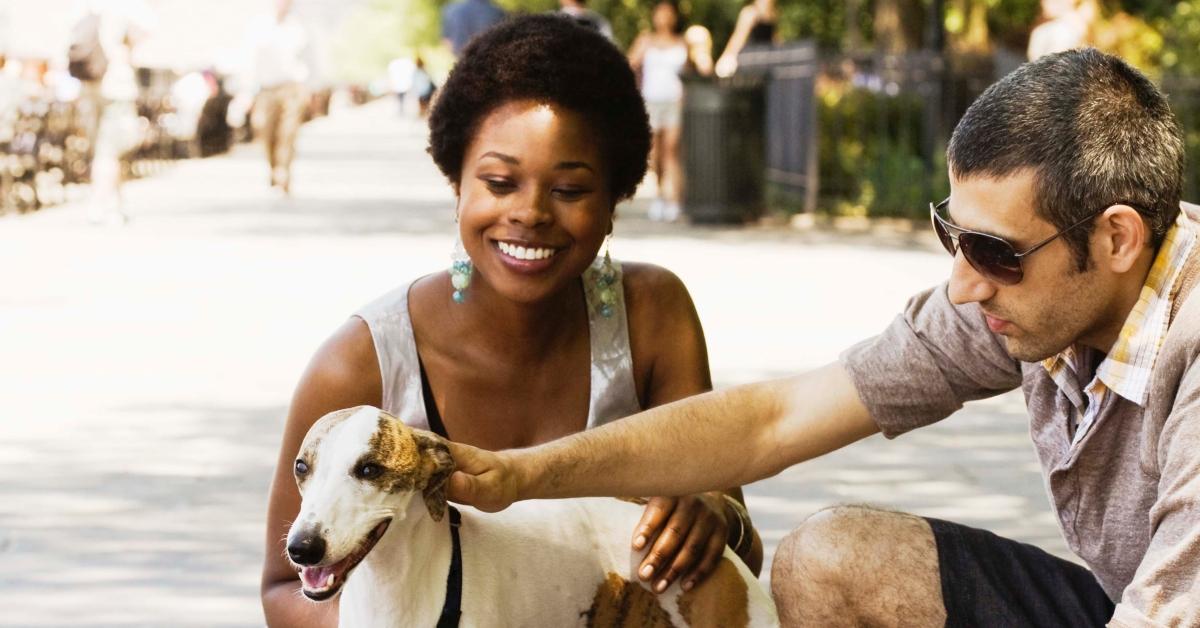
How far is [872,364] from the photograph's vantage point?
11.1 ft

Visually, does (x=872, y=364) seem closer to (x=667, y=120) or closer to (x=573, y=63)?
(x=573, y=63)

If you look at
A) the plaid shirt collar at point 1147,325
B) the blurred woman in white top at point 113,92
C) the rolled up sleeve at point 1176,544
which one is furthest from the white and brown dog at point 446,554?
the blurred woman in white top at point 113,92

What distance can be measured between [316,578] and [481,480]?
36cm

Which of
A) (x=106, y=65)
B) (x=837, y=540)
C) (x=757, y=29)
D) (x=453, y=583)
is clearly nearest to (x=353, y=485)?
(x=453, y=583)

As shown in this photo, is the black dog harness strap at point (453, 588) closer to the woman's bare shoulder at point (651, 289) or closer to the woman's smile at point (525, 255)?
the woman's smile at point (525, 255)

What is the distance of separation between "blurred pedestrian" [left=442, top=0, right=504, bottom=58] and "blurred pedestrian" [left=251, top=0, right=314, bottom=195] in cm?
367

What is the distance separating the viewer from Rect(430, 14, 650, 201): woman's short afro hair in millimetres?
3654

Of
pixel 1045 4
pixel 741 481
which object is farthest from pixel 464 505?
pixel 1045 4

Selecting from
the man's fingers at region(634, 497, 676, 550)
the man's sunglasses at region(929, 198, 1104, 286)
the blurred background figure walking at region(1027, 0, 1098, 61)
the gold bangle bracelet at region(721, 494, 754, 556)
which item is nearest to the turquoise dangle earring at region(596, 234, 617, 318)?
the gold bangle bracelet at region(721, 494, 754, 556)

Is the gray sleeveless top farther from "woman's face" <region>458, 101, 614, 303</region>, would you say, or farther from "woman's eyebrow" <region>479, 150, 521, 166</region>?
"woman's eyebrow" <region>479, 150, 521, 166</region>

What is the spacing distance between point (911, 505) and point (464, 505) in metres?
3.16

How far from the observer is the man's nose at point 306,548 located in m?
2.67

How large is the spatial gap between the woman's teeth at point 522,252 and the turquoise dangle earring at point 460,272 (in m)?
0.19

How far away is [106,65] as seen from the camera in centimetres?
1493
